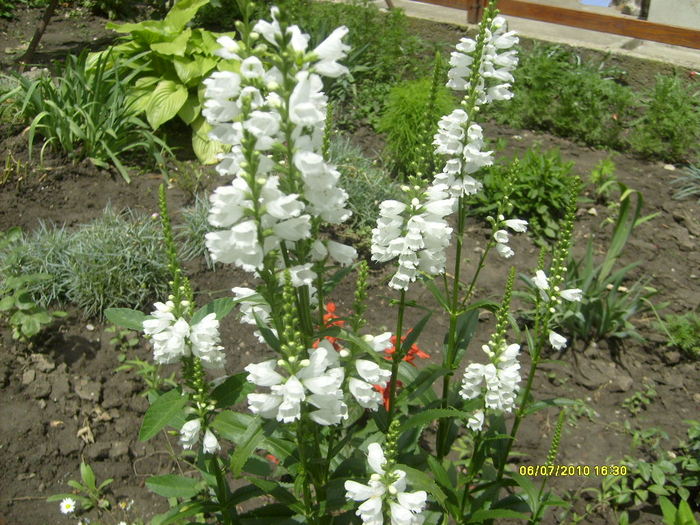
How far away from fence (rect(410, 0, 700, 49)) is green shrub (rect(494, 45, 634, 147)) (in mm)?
1032

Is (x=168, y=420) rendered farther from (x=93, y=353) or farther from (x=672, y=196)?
(x=672, y=196)

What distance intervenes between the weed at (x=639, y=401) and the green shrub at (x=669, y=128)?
246 cm

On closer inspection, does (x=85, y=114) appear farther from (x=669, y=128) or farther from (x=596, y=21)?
(x=596, y=21)

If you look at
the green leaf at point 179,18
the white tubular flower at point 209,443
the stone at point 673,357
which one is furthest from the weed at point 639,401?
the green leaf at point 179,18

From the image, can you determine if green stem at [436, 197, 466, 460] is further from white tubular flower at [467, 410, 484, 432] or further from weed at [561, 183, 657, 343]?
weed at [561, 183, 657, 343]

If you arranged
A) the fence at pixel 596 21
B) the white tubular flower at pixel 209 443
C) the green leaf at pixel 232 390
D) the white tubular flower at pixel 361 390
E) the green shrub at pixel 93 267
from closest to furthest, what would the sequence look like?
the white tubular flower at pixel 361 390 → the white tubular flower at pixel 209 443 → the green leaf at pixel 232 390 → the green shrub at pixel 93 267 → the fence at pixel 596 21

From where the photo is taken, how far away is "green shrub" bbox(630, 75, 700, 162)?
5.14 meters

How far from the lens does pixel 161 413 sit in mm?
1938

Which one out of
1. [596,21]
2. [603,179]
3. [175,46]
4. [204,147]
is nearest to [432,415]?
[603,179]

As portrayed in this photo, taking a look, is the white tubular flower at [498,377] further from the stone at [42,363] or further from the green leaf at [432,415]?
the stone at [42,363]

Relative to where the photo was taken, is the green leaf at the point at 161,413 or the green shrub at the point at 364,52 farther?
the green shrub at the point at 364,52

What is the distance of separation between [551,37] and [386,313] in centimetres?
401

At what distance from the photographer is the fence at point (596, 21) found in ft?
20.3

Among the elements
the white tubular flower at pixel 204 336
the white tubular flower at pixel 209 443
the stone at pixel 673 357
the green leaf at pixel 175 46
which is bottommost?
the stone at pixel 673 357
